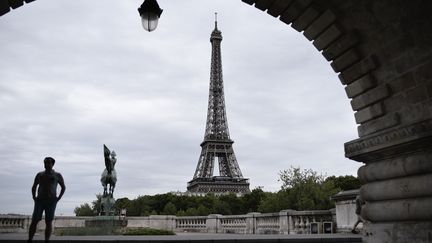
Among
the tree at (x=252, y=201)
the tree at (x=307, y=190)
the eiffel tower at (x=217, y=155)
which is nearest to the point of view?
the tree at (x=307, y=190)

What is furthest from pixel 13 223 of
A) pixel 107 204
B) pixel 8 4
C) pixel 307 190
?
pixel 307 190

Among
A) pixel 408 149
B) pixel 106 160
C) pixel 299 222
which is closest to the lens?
pixel 408 149

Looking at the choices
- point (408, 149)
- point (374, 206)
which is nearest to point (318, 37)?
point (408, 149)

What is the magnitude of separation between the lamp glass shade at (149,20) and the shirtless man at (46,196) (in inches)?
149

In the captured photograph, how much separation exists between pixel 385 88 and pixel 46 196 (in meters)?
7.52

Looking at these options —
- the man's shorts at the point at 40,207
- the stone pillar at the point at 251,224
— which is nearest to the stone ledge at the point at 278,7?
the man's shorts at the point at 40,207

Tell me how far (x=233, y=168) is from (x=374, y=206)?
88.6 m

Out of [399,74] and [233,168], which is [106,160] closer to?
[399,74]

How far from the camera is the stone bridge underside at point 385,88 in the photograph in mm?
7441

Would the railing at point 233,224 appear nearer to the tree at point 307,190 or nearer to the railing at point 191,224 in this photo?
the railing at point 191,224

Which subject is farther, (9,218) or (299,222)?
(9,218)

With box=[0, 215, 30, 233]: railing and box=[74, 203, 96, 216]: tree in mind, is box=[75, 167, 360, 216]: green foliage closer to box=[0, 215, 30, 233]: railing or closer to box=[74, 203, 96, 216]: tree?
box=[74, 203, 96, 216]: tree

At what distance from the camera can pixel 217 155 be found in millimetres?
101688

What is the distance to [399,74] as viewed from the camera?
809 centimetres
